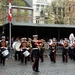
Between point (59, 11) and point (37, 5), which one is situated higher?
point (37, 5)

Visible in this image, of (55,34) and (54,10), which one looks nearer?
(55,34)

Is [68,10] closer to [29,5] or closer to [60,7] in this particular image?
[60,7]

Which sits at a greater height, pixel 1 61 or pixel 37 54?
pixel 37 54

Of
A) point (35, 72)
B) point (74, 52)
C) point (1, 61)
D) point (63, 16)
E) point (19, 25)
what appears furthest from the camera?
point (63, 16)

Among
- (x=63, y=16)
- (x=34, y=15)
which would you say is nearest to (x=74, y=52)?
(x=63, y=16)

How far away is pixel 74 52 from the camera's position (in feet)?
87.8

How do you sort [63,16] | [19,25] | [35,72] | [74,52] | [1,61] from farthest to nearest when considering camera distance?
[63,16]
[19,25]
[74,52]
[1,61]
[35,72]

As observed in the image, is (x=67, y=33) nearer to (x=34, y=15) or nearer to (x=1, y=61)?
(x=1, y=61)

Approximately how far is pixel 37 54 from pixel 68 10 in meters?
48.8

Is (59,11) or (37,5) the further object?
(37,5)

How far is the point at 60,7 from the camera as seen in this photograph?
63875mm

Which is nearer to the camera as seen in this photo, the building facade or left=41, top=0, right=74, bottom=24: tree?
left=41, top=0, right=74, bottom=24: tree

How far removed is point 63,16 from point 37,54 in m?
47.6

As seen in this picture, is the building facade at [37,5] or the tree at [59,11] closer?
the tree at [59,11]
